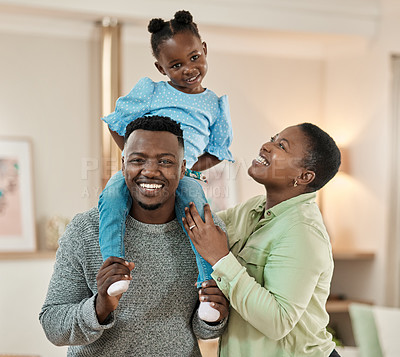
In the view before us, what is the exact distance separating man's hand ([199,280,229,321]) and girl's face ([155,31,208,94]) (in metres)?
0.64

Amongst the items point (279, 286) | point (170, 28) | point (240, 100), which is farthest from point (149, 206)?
point (240, 100)

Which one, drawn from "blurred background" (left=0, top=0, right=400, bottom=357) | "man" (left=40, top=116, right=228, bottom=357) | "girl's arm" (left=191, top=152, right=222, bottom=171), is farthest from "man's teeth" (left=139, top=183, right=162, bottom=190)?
"blurred background" (left=0, top=0, right=400, bottom=357)

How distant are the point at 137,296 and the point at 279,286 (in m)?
0.36

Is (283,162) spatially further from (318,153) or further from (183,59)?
(183,59)

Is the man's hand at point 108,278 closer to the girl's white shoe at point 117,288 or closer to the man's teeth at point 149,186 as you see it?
the girl's white shoe at point 117,288

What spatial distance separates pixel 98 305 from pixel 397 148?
3.57 meters

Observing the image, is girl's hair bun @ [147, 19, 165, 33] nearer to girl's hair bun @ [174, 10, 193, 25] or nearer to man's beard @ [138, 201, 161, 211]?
girl's hair bun @ [174, 10, 193, 25]

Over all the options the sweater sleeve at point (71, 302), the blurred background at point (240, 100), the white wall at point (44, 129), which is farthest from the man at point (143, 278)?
the white wall at point (44, 129)

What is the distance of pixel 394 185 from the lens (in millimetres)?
4598

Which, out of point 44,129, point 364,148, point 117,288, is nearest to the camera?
point 117,288

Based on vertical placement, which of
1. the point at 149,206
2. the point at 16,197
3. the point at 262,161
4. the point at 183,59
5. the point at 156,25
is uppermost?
the point at 156,25

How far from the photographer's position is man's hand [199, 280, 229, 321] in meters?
1.58

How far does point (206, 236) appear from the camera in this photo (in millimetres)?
1579

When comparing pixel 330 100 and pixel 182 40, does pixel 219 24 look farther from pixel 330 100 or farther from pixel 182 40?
pixel 182 40
